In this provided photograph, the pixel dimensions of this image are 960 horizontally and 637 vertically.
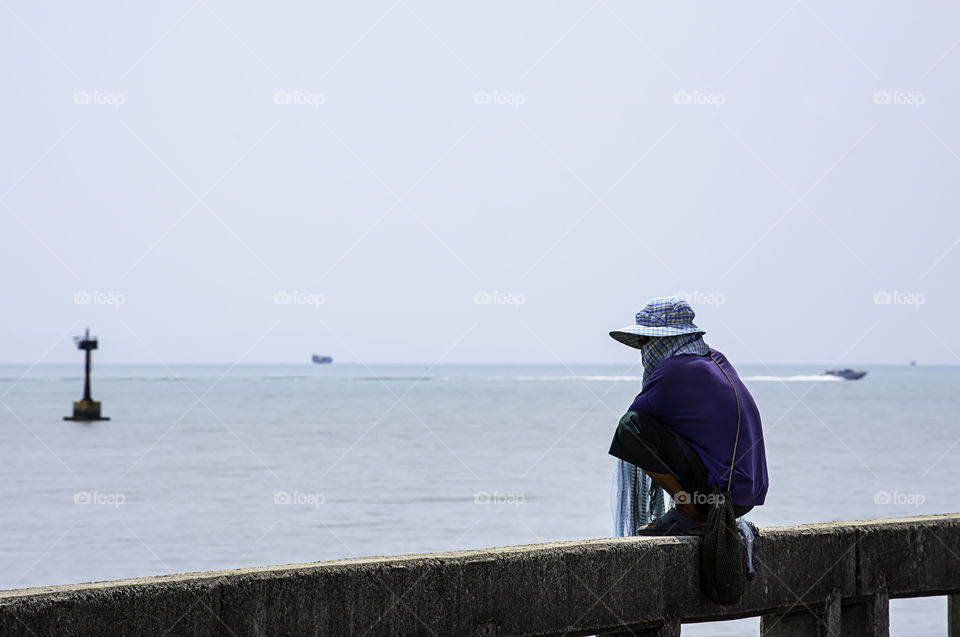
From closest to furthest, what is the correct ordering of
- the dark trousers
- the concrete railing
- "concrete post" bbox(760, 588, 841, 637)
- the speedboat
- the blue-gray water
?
1. the concrete railing
2. "concrete post" bbox(760, 588, 841, 637)
3. the dark trousers
4. the blue-gray water
5. the speedboat

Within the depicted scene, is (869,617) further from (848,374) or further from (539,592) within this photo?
(848,374)

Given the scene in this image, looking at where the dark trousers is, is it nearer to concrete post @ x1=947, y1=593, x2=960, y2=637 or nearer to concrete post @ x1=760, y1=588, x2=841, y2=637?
concrete post @ x1=760, y1=588, x2=841, y2=637

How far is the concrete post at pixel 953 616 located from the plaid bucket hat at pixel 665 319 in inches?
52.7

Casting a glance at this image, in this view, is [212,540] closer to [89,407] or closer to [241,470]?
[241,470]

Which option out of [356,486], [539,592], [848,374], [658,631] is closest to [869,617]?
[658,631]

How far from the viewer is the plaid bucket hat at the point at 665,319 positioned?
431 cm

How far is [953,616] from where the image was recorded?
4035 millimetres

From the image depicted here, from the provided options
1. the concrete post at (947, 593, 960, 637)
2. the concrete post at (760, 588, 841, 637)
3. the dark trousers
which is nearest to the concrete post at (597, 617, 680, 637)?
the concrete post at (760, 588, 841, 637)

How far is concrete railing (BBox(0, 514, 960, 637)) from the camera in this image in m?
2.74

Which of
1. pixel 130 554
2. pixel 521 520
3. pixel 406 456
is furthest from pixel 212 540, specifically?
pixel 406 456

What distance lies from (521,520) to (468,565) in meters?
20.9

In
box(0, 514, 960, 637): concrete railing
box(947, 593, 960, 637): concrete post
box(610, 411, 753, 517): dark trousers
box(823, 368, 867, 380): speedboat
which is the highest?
box(823, 368, 867, 380): speedboat

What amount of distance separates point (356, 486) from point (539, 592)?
27.9 meters

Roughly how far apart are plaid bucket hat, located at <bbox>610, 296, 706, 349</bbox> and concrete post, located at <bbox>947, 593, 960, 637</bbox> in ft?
4.39
